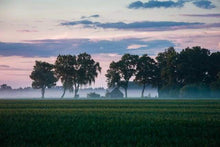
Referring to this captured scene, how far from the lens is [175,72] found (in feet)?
397

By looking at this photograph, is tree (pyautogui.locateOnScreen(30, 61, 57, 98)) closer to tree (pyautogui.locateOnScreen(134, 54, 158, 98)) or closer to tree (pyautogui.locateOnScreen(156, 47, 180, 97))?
tree (pyautogui.locateOnScreen(134, 54, 158, 98))

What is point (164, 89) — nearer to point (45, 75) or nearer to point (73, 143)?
point (45, 75)

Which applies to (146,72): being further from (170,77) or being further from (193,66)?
(193,66)

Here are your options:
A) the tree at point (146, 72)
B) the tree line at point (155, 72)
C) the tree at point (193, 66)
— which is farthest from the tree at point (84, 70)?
the tree at point (193, 66)

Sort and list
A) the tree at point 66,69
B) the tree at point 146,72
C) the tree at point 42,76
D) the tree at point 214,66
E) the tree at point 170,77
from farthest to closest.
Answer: the tree at point 42,76 → the tree at point 66,69 → the tree at point 146,72 → the tree at point 214,66 → the tree at point 170,77

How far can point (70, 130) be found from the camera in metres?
23.6

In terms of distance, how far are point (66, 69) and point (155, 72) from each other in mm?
31483

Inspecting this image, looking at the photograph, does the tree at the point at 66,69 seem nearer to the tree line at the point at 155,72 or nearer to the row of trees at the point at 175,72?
the tree line at the point at 155,72

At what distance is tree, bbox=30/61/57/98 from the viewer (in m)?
140

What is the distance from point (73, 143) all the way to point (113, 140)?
219cm

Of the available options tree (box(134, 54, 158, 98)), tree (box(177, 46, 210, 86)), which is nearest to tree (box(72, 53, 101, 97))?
tree (box(134, 54, 158, 98))

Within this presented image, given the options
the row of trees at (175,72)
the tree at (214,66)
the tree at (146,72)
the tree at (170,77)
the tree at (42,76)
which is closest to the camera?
the row of trees at (175,72)

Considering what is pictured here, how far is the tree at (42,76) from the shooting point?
139875mm

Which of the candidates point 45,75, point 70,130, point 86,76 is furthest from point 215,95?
point 70,130
